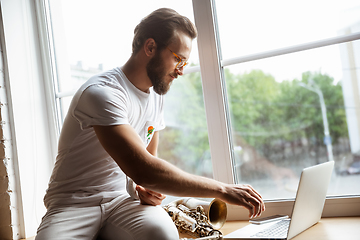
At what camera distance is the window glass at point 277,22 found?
80.1 inches

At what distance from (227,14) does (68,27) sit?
1399mm

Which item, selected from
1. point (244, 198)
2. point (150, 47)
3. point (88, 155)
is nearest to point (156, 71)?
point (150, 47)

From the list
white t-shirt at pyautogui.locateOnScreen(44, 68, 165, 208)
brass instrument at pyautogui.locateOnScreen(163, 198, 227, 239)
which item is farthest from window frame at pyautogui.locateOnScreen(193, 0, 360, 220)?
white t-shirt at pyautogui.locateOnScreen(44, 68, 165, 208)

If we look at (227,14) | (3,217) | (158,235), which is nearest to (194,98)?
(227,14)

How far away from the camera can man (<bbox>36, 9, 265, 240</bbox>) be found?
1.44 m

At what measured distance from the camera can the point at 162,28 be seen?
1.83 m

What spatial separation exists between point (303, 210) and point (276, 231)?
159 millimetres

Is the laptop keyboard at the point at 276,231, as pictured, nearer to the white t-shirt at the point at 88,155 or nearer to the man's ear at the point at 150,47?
the white t-shirt at the point at 88,155

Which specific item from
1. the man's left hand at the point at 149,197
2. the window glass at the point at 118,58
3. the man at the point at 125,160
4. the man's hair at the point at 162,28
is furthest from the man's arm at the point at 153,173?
the window glass at the point at 118,58

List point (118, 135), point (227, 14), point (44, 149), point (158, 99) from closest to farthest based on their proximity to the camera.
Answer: point (118, 135), point (158, 99), point (227, 14), point (44, 149)

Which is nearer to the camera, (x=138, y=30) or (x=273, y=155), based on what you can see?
(x=138, y=30)

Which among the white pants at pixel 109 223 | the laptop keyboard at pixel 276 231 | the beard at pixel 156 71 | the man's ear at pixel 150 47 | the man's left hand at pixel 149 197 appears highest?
the man's ear at pixel 150 47

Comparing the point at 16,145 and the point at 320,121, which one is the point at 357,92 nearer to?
the point at 320,121

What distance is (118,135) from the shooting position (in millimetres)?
1443
